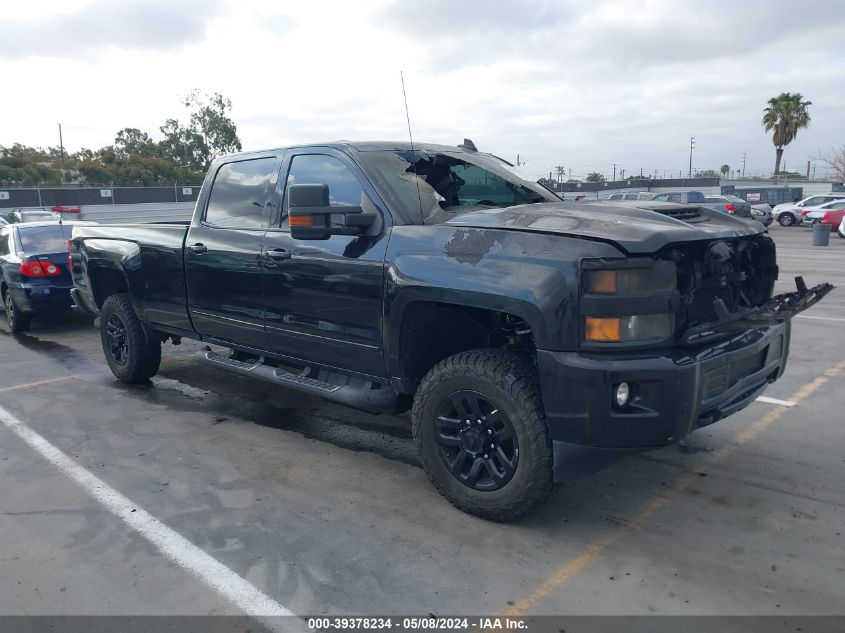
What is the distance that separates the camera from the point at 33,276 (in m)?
8.95

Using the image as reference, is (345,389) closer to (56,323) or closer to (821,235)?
(56,323)

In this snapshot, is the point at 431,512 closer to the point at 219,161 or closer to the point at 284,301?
the point at 284,301

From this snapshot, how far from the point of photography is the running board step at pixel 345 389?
13.8ft

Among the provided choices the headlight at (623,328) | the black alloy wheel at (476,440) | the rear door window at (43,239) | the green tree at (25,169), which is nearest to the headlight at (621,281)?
the headlight at (623,328)

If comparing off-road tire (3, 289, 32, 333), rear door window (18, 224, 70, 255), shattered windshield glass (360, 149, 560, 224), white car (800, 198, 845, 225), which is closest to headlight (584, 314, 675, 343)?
shattered windshield glass (360, 149, 560, 224)

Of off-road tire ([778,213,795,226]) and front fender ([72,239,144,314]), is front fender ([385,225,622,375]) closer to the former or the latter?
front fender ([72,239,144,314])

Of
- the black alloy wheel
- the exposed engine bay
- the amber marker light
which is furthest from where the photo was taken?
the black alloy wheel

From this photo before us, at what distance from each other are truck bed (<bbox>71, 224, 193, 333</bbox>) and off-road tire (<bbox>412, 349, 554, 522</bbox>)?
2.60m

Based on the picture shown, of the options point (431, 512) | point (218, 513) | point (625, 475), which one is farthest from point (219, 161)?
point (625, 475)

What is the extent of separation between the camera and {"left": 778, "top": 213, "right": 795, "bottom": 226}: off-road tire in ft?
107

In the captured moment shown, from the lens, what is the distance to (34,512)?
399 centimetres

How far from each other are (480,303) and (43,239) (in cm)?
807

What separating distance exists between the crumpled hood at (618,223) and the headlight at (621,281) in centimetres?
10

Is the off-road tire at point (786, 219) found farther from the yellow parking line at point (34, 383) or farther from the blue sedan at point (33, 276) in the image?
the yellow parking line at point (34, 383)
